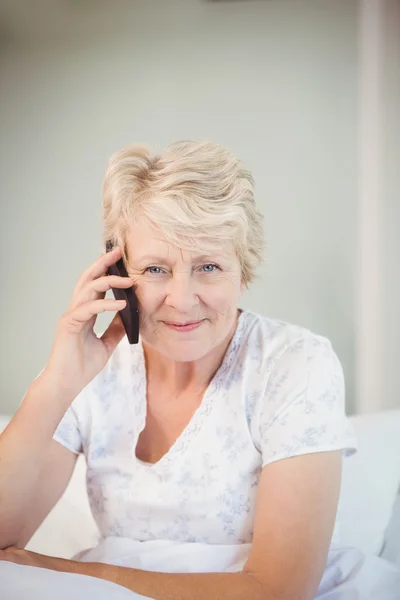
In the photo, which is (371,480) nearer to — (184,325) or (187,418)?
(187,418)

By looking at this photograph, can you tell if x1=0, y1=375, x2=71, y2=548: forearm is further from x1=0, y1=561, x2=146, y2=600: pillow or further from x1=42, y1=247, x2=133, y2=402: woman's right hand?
x1=0, y1=561, x2=146, y2=600: pillow

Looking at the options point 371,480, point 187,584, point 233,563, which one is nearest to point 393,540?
point 371,480

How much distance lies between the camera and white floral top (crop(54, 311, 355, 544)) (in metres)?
0.97

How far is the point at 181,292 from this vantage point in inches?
37.6

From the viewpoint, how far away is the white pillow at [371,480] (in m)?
1.25

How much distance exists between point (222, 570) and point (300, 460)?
0.70 feet

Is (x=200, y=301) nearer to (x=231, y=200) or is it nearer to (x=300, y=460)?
(x=231, y=200)

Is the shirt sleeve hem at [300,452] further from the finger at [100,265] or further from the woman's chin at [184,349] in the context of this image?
the finger at [100,265]

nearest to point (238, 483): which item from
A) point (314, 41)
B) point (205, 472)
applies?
point (205, 472)

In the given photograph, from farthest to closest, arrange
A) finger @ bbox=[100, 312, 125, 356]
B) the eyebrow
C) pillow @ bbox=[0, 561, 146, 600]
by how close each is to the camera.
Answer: finger @ bbox=[100, 312, 125, 356] → the eyebrow → pillow @ bbox=[0, 561, 146, 600]

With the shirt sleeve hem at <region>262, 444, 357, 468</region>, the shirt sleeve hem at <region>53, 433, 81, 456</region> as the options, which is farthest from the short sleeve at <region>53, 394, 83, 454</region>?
the shirt sleeve hem at <region>262, 444, 357, 468</region>

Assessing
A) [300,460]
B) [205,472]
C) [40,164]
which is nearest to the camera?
[300,460]

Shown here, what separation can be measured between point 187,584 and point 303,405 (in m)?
0.28

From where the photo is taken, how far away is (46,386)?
998 mm
